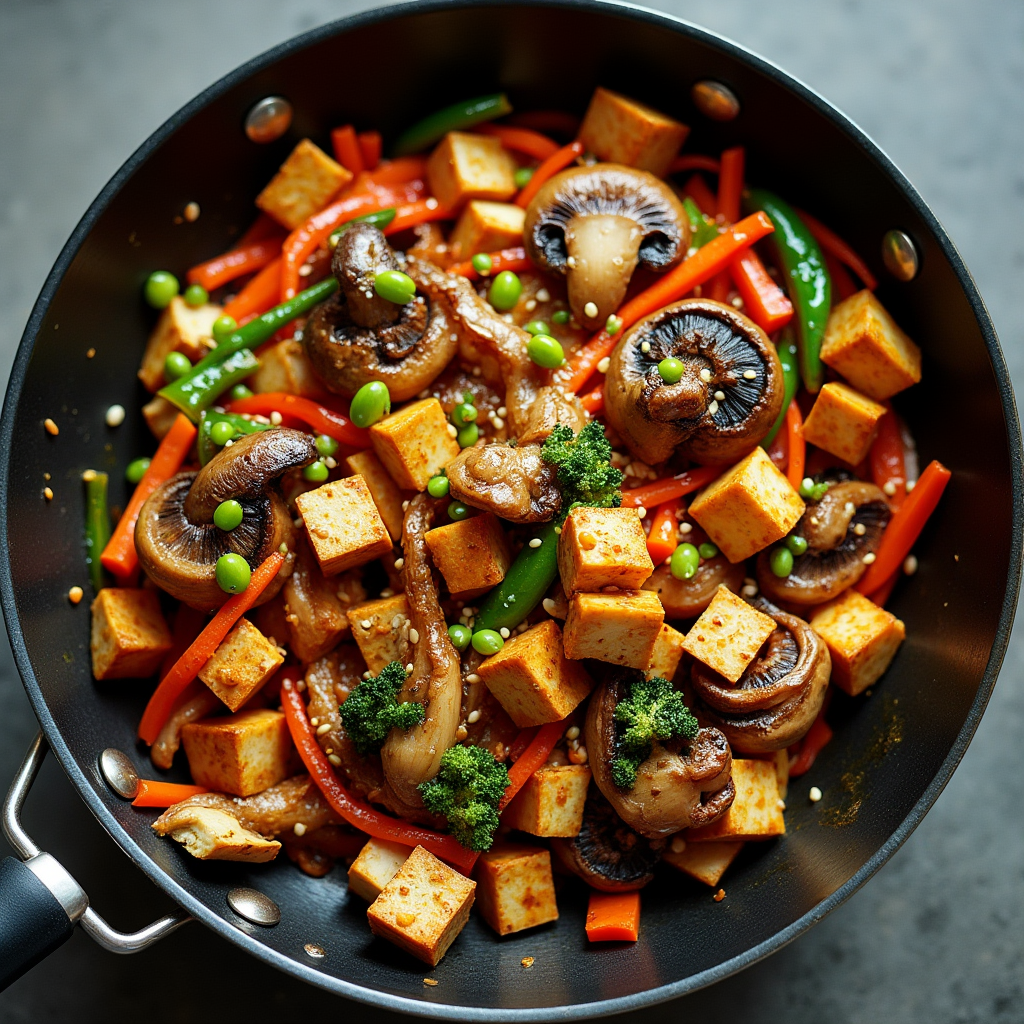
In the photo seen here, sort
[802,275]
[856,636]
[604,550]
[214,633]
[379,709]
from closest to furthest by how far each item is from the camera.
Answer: [604,550], [379,709], [214,633], [856,636], [802,275]

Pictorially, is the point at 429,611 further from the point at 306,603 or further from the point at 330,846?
the point at 330,846

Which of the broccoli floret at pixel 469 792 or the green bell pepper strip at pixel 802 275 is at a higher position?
the green bell pepper strip at pixel 802 275

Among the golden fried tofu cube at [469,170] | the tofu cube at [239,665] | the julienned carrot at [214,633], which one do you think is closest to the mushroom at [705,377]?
the golden fried tofu cube at [469,170]

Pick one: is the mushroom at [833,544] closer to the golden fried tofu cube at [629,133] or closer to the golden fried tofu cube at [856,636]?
the golden fried tofu cube at [856,636]

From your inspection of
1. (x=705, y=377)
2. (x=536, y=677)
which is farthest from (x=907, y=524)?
(x=536, y=677)

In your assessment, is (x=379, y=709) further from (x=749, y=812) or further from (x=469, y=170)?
(x=469, y=170)

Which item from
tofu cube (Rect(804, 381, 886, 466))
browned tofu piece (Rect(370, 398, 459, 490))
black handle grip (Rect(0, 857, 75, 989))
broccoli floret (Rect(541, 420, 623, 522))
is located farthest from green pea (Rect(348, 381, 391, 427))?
black handle grip (Rect(0, 857, 75, 989))

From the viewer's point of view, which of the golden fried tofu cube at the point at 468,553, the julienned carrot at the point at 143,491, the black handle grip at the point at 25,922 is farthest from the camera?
the julienned carrot at the point at 143,491

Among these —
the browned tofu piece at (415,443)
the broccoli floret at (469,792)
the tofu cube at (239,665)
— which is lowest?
the broccoli floret at (469,792)

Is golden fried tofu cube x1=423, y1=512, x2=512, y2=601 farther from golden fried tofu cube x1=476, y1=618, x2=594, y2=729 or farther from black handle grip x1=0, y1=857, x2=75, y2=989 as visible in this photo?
black handle grip x1=0, y1=857, x2=75, y2=989
